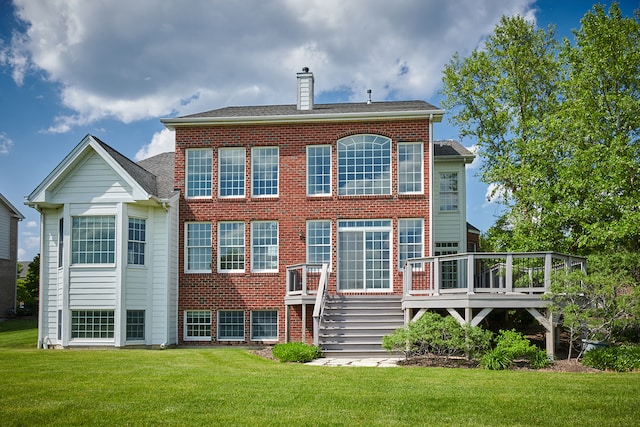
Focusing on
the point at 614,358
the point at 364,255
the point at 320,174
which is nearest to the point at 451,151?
the point at 320,174

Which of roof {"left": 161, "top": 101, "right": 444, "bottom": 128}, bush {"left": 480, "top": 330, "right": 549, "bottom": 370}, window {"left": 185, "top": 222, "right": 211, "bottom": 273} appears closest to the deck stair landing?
bush {"left": 480, "top": 330, "right": 549, "bottom": 370}

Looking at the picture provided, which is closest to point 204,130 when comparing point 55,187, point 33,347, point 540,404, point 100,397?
point 55,187

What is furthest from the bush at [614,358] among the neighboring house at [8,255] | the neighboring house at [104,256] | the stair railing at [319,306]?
the neighboring house at [8,255]

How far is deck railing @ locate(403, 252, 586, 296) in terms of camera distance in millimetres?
15805

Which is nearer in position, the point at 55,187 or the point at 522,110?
the point at 55,187

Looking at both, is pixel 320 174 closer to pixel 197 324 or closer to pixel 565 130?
pixel 197 324

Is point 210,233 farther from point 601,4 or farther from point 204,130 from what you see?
point 601,4

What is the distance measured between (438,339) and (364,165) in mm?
7811

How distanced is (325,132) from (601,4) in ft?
32.1

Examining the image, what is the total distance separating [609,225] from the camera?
758 inches

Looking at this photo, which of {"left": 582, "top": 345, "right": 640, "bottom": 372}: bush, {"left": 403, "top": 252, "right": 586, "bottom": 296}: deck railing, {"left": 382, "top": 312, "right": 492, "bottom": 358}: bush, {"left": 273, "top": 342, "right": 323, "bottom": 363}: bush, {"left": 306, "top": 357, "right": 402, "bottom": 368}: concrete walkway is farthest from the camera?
{"left": 403, "top": 252, "right": 586, "bottom": 296}: deck railing

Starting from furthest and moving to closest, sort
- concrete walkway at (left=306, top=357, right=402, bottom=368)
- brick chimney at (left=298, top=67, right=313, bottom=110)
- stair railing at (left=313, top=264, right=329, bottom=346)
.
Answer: brick chimney at (left=298, top=67, right=313, bottom=110)
stair railing at (left=313, top=264, right=329, bottom=346)
concrete walkway at (left=306, top=357, right=402, bottom=368)

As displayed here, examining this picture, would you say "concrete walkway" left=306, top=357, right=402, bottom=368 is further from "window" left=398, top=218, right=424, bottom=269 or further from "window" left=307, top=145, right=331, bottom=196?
"window" left=307, top=145, right=331, bottom=196

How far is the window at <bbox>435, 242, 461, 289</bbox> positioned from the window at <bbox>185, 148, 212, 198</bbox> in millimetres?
8391
